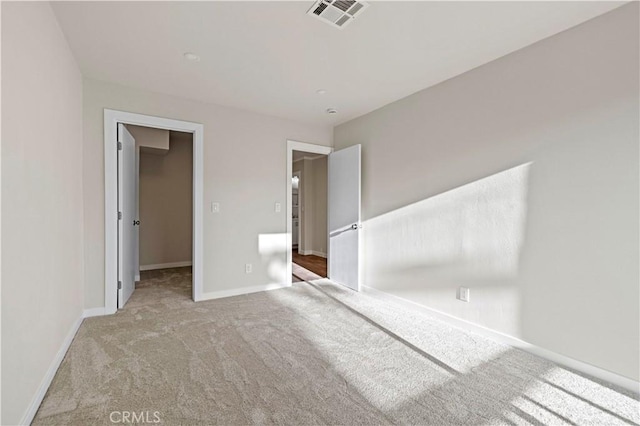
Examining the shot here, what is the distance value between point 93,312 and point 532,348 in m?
4.14

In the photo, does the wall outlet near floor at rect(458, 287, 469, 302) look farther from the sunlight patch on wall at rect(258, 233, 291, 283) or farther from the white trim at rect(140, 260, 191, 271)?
the white trim at rect(140, 260, 191, 271)

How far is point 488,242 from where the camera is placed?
2664mm

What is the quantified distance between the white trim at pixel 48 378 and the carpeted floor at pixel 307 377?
0.05 metres

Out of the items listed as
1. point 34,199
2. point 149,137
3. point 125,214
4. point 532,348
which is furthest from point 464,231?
point 149,137

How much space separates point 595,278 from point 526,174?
2.89 ft

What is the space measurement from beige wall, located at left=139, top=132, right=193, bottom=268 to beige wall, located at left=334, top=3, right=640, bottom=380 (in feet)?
14.3

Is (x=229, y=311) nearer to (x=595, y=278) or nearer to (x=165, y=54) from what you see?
(x=165, y=54)

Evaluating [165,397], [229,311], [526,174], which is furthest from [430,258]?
[165,397]

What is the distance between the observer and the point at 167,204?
225 inches

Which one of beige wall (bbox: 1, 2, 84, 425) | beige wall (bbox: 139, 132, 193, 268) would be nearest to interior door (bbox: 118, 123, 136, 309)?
beige wall (bbox: 1, 2, 84, 425)

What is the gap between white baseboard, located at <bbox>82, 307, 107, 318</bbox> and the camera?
303cm

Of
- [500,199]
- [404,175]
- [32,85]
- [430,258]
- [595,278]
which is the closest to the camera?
[32,85]

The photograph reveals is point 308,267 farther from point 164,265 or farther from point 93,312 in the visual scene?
point 93,312

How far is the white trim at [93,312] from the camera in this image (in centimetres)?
303
